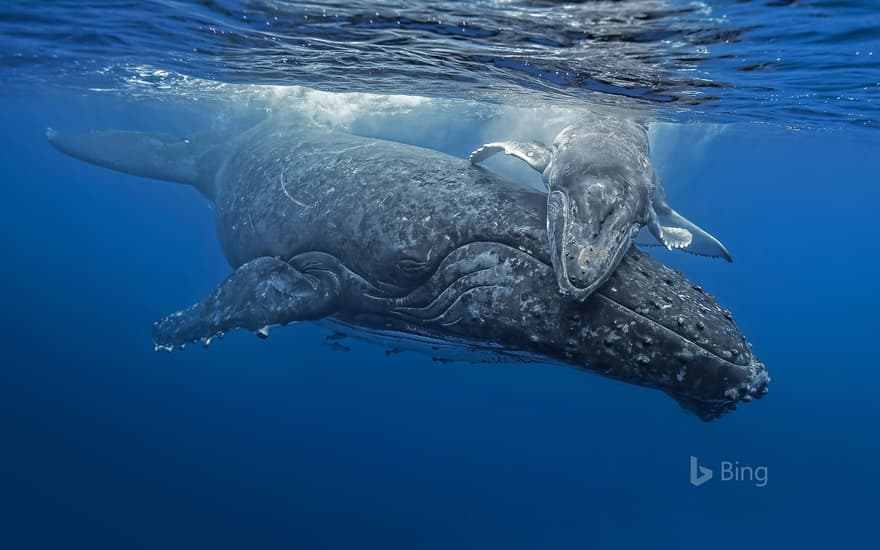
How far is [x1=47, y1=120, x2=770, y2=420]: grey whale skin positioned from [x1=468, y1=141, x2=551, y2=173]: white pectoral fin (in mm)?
371

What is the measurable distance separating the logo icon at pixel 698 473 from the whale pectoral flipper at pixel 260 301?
69.5ft

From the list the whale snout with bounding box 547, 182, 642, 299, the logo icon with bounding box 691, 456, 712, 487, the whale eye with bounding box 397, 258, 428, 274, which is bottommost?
the logo icon with bounding box 691, 456, 712, 487

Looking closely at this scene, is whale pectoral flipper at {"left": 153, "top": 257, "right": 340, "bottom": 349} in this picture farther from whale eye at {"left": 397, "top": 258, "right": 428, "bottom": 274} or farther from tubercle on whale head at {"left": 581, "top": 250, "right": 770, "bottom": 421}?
tubercle on whale head at {"left": 581, "top": 250, "right": 770, "bottom": 421}

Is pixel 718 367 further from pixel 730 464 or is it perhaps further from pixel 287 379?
pixel 287 379

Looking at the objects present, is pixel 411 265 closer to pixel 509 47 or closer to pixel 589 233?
pixel 589 233

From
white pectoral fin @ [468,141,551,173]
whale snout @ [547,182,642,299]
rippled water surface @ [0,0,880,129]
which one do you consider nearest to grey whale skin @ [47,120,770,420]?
whale snout @ [547,182,642,299]

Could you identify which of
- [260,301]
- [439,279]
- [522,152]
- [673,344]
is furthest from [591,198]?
[260,301]

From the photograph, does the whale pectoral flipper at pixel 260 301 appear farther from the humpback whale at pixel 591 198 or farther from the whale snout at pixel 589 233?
the whale snout at pixel 589 233

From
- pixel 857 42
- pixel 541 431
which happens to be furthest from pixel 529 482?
pixel 857 42

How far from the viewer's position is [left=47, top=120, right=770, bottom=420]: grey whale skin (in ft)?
16.9

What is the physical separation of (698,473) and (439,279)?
2199 centimetres

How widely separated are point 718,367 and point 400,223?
3.69 m

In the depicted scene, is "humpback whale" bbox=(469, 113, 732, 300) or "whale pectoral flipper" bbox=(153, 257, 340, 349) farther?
"whale pectoral flipper" bbox=(153, 257, 340, 349)

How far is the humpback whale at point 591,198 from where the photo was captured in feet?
16.8
